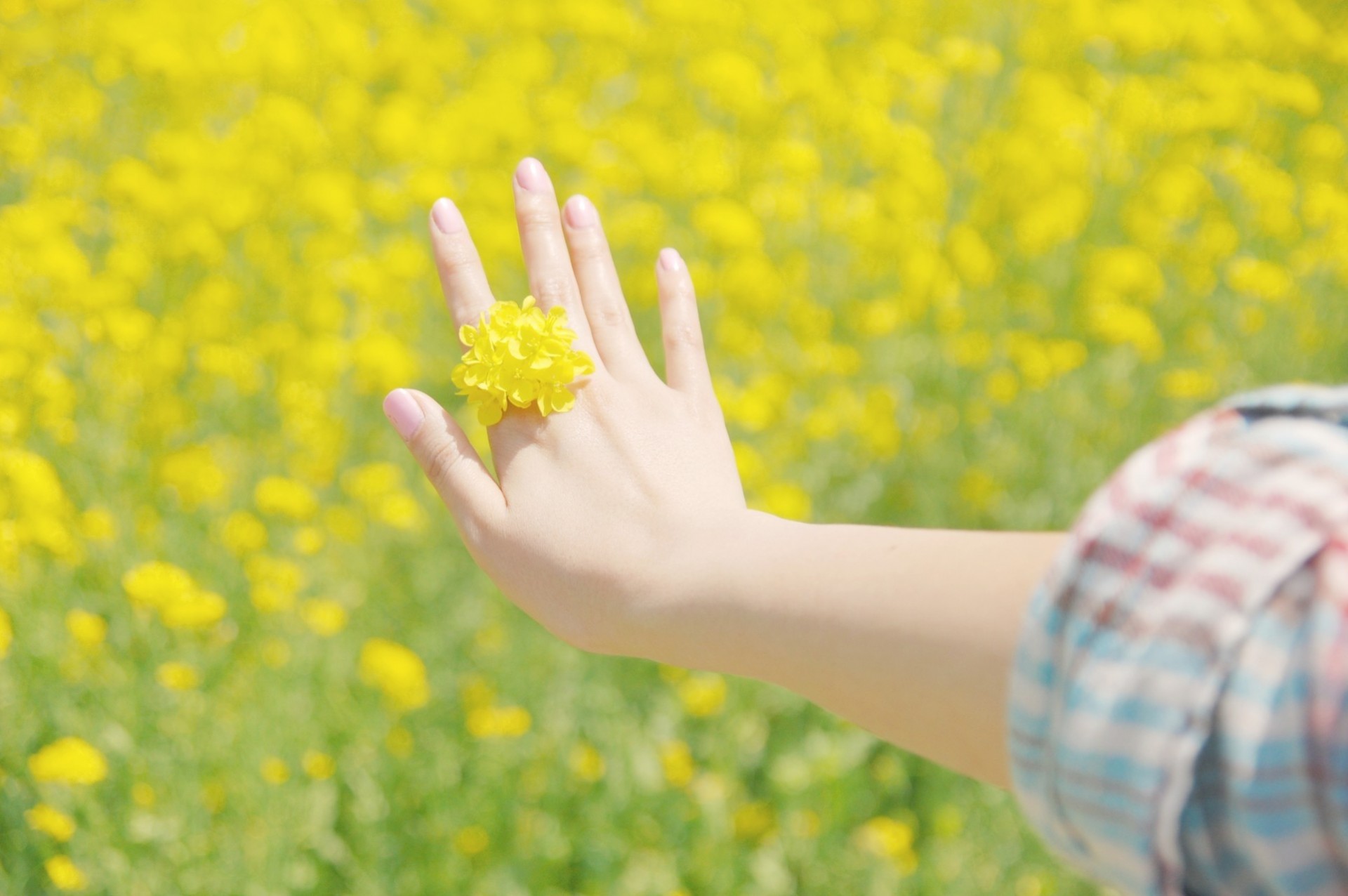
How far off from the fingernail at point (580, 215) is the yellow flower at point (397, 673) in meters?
0.81

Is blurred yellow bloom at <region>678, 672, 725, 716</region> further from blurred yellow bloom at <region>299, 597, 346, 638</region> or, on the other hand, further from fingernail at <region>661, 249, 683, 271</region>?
fingernail at <region>661, 249, 683, 271</region>

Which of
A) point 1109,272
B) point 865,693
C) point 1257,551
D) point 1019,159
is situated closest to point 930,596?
point 865,693

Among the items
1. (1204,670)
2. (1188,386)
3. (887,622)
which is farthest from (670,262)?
(1188,386)

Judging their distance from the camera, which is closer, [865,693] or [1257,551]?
[1257,551]

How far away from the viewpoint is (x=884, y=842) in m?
1.84

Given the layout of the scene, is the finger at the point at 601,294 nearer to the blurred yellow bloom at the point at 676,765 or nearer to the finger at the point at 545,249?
the finger at the point at 545,249

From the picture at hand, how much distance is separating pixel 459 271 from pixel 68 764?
858 mm

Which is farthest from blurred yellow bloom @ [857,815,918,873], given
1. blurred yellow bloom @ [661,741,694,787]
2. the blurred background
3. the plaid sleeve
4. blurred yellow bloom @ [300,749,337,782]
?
the plaid sleeve

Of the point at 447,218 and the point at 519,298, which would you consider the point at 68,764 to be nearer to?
the point at 447,218

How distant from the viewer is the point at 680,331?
118 centimetres

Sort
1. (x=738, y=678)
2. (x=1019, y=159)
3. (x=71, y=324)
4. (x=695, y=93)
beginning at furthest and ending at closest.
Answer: (x=695, y=93)
(x=1019, y=159)
(x=71, y=324)
(x=738, y=678)

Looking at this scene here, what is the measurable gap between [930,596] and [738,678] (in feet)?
4.33

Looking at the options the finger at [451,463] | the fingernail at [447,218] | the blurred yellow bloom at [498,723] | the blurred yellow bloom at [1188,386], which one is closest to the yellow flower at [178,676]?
the blurred yellow bloom at [498,723]

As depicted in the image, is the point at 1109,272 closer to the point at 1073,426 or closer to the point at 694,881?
the point at 1073,426
